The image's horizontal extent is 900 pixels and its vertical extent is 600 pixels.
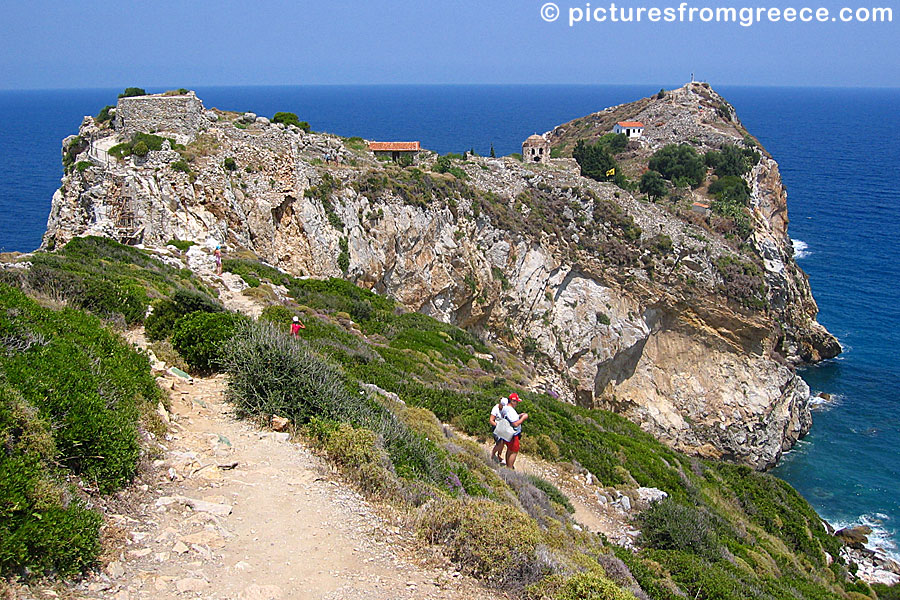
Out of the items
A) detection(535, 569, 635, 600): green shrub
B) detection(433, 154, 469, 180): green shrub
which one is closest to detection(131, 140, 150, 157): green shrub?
detection(433, 154, 469, 180): green shrub

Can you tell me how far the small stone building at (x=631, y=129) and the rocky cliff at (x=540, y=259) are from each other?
85.2ft

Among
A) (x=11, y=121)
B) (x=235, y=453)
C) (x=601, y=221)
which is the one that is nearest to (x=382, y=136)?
(x=601, y=221)

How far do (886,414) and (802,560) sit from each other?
28.7m

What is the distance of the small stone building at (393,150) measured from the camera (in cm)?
3803

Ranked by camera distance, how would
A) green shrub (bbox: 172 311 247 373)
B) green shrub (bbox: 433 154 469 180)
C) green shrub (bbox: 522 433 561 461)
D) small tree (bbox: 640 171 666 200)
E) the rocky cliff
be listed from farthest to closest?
small tree (bbox: 640 171 666 200), green shrub (bbox: 433 154 469 180), the rocky cliff, green shrub (bbox: 522 433 561 461), green shrub (bbox: 172 311 247 373)

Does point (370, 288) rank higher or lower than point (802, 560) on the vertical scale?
higher

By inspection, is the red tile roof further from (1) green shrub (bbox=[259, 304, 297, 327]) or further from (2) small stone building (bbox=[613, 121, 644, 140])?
(2) small stone building (bbox=[613, 121, 644, 140])

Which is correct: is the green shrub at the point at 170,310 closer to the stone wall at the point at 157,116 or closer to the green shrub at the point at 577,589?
the green shrub at the point at 577,589

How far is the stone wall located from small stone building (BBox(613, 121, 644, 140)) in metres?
51.7

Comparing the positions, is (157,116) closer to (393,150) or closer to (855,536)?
(393,150)

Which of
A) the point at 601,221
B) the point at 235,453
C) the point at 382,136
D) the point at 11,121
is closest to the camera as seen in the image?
the point at 235,453

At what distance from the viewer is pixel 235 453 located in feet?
30.3

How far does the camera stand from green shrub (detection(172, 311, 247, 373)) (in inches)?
478

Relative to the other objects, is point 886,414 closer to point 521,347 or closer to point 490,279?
point 521,347
